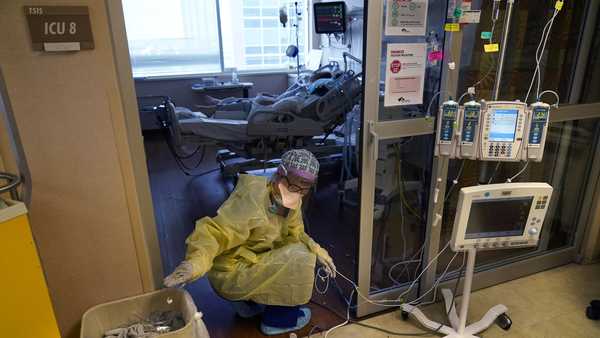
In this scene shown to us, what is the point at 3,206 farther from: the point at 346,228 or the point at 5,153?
the point at 346,228

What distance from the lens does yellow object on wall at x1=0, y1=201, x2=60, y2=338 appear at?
105 cm

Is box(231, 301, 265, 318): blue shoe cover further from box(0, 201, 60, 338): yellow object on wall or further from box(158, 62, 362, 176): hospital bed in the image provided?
box(158, 62, 362, 176): hospital bed

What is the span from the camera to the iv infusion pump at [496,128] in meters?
1.61

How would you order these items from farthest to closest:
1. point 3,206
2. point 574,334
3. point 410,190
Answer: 1. point 410,190
2. point 574,334
3. point 3,206

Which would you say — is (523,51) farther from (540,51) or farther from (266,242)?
(266,242)

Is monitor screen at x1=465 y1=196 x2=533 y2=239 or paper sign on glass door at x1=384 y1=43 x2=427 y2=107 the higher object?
paper sign on glass door at x1=384 y1=43 x2=427 y2=107

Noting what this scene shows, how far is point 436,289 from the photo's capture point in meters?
2.22

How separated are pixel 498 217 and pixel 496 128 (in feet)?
1.26

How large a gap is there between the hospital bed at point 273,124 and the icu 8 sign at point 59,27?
2071 millimetres

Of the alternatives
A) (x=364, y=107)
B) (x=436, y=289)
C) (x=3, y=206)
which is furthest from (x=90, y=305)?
(x=436, y=289)

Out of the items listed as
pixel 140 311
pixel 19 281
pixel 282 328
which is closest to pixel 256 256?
pixel 282 328

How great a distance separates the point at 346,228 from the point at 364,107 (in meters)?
1.53

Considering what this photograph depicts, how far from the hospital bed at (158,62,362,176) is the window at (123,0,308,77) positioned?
2501mm

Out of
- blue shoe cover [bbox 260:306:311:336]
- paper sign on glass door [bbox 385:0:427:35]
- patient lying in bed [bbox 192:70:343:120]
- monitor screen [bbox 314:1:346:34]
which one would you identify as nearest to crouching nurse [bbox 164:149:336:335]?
blue shoe cover [bbox 260:306:311:336]
